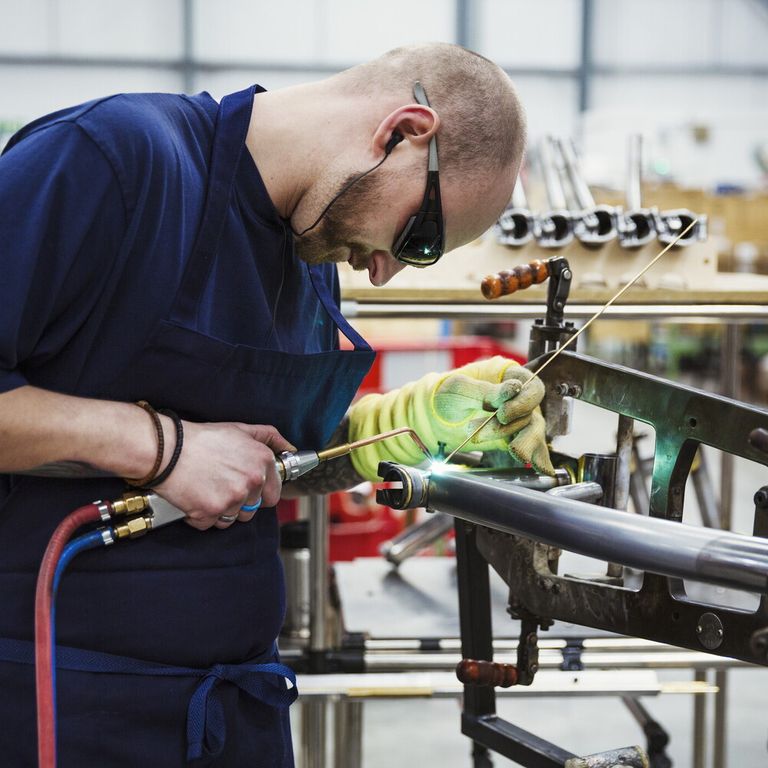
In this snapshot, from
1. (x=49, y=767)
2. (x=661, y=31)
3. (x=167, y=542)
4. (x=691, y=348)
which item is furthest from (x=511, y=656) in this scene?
(x=661, y=31)

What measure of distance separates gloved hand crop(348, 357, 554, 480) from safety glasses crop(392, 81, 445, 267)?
0.59 ft

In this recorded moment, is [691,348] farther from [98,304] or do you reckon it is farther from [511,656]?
[98,304]

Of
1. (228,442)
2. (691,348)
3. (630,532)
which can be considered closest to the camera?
(630,532)

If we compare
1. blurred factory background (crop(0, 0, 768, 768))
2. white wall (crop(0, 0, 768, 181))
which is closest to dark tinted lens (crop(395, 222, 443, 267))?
blurred factory background (crop(0, 0, 768, 768))

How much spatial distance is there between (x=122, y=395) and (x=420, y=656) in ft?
2.62

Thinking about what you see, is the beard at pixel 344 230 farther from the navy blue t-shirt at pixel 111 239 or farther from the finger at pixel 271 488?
the finger at pixel 271 488

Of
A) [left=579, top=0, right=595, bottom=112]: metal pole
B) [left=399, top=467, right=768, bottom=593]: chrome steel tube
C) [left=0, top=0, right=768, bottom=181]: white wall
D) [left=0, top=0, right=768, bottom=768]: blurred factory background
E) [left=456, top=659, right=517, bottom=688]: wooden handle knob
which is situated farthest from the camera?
[left=579, top=0, right=595, bottom=112]: metal pole

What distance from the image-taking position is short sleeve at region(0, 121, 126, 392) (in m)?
0.83

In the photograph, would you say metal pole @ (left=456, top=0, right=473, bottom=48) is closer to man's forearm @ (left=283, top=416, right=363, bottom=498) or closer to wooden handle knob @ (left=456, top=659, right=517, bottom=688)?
man's forearm @ (left=283, top=416, right=363, bottom=498)

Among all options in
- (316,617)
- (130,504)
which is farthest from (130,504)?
(316,617)

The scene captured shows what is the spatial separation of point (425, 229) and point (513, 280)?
0.20m

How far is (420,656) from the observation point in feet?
5.15

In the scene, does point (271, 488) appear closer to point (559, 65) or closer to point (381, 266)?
point (381, 266)

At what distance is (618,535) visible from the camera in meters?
0.78
